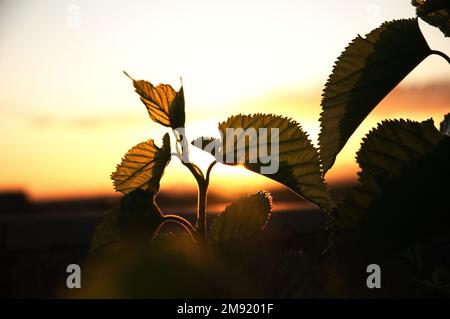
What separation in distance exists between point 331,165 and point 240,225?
0.10 metres

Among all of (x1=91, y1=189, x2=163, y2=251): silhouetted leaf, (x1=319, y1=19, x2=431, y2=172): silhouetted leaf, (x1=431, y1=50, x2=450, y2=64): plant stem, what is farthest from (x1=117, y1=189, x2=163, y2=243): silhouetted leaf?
(x1=431, y1=50, x2=450, y2=64): plant stem

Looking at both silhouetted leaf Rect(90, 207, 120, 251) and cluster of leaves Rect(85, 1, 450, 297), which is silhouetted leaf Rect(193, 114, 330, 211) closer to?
cluster of leaves Rect(85, 1, 450, 297)

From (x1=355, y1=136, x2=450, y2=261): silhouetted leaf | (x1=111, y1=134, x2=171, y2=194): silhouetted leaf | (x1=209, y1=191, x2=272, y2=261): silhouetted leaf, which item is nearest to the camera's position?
(x1=355, y1=136, x2=450, y2=261): silhouetted leaf

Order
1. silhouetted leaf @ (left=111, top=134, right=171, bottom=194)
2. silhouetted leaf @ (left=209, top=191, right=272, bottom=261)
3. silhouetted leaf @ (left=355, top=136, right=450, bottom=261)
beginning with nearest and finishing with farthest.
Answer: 1. silhouetted leaf @ (left=355, top=136, right=450, bottom=261)
2. silhouetted leaf @ (left=209, top=191, right=272, bottom=261)
3. silhouetted leaf @ (left=111, top=134, right=171, bottom=194)

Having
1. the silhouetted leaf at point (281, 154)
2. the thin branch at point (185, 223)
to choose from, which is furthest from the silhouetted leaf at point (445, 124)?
the thin branch at point (185, 223)

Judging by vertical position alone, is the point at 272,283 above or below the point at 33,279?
below

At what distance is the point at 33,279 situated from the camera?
464 cm

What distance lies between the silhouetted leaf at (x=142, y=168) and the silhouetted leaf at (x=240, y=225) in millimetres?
125

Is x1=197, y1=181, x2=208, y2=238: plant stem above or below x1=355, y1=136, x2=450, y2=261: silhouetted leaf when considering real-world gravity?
above

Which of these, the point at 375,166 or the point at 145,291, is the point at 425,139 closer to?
the point at 375,166

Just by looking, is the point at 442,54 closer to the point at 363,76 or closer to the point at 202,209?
the point at 363,76

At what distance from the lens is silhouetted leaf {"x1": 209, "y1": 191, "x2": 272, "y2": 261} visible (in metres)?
0.47
